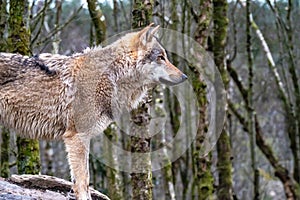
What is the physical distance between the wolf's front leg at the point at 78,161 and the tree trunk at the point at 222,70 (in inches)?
234

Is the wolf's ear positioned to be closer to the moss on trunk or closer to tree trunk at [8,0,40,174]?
tree trunk at [8,0,40,174]

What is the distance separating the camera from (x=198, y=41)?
40.0ft

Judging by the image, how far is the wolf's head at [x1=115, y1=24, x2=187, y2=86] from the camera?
877 centimetres

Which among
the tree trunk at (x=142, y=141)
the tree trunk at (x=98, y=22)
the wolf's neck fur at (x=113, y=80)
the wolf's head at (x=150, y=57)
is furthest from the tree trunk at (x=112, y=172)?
the wolf's head at (x=150, y=57)

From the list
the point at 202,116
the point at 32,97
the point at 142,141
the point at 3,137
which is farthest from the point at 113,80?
the point at 3,137

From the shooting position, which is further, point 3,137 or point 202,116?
point 3,137

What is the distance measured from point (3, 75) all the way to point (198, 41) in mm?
4991

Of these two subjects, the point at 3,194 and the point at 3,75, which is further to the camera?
the point at 3,75

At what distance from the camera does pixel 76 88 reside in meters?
8.45

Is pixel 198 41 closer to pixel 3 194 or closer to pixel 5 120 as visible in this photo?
pixel 5 120

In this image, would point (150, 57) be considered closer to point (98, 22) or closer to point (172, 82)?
point (172, 82)

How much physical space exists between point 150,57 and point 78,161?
6.16ft

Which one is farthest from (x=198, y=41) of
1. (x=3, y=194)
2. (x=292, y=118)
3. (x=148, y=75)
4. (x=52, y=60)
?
(x=292, y=118)

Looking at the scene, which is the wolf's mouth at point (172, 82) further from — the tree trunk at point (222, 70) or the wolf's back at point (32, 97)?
the tree trunk at point (222, 70)
